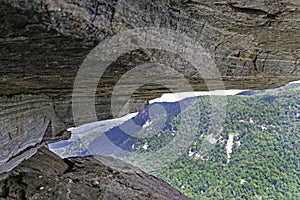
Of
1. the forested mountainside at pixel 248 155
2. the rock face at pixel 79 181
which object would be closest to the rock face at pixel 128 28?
the rock face at pixel 79 181

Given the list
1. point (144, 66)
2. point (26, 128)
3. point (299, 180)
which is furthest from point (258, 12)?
point (299, 180)

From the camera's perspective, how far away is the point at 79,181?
6.26 m

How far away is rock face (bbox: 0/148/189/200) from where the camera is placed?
5.81 metres

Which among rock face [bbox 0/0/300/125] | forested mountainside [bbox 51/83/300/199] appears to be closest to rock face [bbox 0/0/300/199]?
rock face [bbox 0/0/300/125]

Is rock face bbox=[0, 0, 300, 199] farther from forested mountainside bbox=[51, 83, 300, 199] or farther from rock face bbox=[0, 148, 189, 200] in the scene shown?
forested mountainside bbox=[51, 83, 300, 199]

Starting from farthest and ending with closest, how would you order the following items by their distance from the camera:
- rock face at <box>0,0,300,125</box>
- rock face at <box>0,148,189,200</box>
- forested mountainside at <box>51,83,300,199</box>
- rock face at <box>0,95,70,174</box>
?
forested mountainside at <box>51,83,300,199</box>
rock face at <box>0,148,189,200</box>
rock face at <box>0,95,70,174</box>
rock face at <box>0,0,300,125</box>

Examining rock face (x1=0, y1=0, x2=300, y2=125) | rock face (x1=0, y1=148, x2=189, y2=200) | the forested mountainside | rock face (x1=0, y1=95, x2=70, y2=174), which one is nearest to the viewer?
rock face (x1=0, y1=0, x2=300, y2=125)

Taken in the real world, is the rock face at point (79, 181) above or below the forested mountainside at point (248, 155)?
above

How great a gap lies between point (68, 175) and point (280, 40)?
421cm

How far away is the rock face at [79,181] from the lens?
5.81 m

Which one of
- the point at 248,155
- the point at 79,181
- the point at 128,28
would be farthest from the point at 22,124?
the point at 248,155

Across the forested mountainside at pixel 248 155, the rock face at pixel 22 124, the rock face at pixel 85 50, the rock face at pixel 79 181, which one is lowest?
the forested mountainside at pixel 248 155

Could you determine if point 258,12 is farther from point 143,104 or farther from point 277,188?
point 277,188

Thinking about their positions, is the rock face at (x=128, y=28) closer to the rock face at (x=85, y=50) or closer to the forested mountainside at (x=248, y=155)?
the rock face at (x=85, y=50)
